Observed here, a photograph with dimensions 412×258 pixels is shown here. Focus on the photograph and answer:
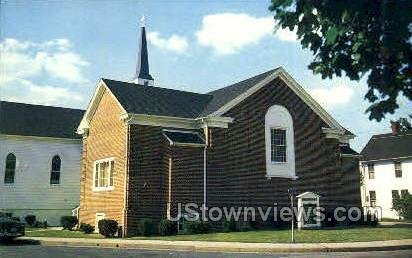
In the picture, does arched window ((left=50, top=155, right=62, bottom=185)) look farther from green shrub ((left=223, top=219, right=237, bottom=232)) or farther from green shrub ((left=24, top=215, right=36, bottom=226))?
green shrub ((left=223, top=219, right=237, bottom=232))

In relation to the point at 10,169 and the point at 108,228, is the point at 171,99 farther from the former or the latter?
the point at 10,169

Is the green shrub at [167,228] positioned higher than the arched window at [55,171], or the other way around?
the arched window at [55,171]

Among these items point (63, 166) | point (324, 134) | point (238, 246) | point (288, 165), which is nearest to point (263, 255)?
point (238, 246)

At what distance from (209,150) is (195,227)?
484 centimetres

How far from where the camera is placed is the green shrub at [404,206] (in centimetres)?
4434

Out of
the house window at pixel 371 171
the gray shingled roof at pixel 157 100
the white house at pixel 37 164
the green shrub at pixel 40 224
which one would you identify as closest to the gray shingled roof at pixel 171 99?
the gray shingled roof at pixel 157 100

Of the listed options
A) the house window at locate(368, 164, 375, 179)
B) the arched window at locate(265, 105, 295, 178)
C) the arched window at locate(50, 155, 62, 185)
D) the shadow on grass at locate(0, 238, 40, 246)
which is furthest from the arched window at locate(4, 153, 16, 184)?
the house window at locate(368, 164, 375, 179)

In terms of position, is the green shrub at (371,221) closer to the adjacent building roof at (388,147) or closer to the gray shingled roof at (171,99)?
the gray shingled roof at (171,99)

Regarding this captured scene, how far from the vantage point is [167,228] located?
84.2 feet

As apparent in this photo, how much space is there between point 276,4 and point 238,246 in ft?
41.2

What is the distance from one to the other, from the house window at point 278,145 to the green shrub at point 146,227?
9.51m

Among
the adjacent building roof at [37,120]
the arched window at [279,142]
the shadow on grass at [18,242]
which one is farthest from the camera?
the adjacent building roof at [37,120]

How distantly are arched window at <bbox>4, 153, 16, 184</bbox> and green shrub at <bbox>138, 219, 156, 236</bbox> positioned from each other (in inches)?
611

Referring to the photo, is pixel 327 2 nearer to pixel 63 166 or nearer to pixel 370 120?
pixel 370 120
